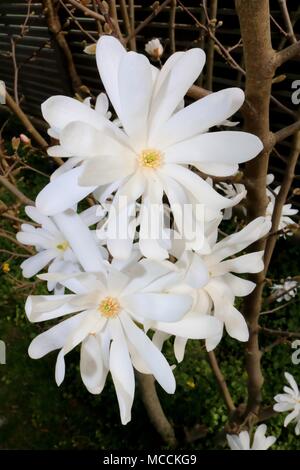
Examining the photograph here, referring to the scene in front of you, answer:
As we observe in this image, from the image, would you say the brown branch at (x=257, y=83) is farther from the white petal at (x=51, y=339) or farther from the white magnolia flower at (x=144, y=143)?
the white petal at (x=51, y=339)

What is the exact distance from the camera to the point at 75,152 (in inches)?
20.9

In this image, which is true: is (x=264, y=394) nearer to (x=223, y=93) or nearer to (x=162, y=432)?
(x=162, y=432)

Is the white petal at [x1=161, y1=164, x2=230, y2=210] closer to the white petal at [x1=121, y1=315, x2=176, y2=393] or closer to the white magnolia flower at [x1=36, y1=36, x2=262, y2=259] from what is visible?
the white magnolia flower at [x1=36, y1=36, x2=262, y2=259]

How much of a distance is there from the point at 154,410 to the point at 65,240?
135 cm

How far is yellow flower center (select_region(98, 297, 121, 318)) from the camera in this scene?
680 millimetres

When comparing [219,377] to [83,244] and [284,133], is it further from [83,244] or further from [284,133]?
[83,244]

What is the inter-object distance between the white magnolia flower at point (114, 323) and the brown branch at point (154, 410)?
1.24m

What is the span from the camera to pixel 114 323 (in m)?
0.70

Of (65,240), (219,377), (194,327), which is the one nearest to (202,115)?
(194,327)

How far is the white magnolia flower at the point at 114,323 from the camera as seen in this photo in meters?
0.63

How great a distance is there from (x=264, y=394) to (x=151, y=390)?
742 mm

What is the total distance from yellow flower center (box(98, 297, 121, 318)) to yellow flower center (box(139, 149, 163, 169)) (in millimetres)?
199

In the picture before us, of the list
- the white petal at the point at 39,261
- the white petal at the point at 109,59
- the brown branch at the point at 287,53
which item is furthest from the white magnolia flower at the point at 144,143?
Result: the white petal at the point at 39,261

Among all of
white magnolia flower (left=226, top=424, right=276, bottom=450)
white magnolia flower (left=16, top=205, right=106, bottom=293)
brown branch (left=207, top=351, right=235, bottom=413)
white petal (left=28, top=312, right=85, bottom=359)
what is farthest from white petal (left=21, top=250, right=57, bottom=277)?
white magnolia flower (left=226, top=424, right=276, bottom=450)
